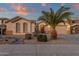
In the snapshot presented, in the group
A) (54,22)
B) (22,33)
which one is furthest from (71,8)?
(22,33)

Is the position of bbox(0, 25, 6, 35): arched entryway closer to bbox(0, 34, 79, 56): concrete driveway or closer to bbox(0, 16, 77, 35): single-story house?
bbox(0, 16, 77, 35): single-story house

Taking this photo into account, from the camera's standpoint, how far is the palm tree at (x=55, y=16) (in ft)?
47.6

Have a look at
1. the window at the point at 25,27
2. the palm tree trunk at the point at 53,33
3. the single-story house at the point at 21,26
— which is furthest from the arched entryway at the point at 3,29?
the palm tree trunk at the point at 53,33

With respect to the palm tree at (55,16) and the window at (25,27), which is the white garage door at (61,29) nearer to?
the palm tree at (55,16)

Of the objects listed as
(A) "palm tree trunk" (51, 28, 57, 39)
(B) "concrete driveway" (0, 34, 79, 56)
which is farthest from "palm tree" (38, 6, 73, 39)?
(B) "concrete driveway" (0, 34, 79, 56)

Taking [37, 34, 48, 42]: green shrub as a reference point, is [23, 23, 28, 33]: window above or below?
above

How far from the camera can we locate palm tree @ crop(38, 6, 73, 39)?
47.6 ft

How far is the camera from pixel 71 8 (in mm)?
14461

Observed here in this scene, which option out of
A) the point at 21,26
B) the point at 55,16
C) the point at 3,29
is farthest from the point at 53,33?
the point at 3,29

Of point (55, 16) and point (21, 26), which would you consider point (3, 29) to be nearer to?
point (21, 26)

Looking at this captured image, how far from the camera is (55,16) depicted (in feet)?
47.7

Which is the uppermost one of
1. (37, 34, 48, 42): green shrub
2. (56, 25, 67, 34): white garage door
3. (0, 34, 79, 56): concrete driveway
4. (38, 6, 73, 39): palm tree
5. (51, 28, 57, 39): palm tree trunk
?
(38, 6, 73, 39): palm tree

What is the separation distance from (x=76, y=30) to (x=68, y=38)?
1.04 ft

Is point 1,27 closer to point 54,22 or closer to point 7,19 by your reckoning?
point 7,19
